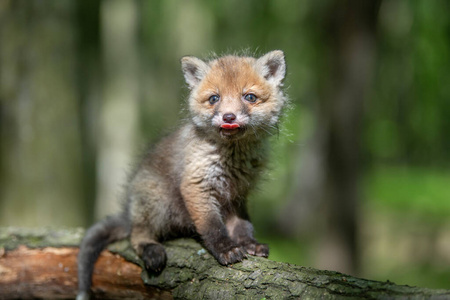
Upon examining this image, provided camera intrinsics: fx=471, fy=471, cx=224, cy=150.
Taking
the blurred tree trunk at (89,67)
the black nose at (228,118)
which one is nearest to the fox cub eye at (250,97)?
the black nose at (228,118)

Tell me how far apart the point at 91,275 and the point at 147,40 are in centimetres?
1882

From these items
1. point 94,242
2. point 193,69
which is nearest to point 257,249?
point 94,242

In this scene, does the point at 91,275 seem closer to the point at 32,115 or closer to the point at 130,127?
the point at 32,115

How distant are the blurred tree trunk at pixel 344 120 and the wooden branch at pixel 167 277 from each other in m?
4.85

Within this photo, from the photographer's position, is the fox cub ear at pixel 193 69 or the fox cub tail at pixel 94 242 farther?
the fox cub ear at pixel 193 69

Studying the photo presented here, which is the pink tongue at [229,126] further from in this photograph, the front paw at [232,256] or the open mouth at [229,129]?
the front paw at [232,256]

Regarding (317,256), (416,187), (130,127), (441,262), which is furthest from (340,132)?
(416,187)

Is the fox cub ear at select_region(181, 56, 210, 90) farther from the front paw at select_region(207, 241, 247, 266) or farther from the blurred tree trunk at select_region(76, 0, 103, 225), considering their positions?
the blurred tree trunk at select_region(76, 0, 103, 225)

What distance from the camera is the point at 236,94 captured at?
196 inches

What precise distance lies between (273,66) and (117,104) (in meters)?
11.5

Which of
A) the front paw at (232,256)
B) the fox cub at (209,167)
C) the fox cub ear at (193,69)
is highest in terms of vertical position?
the fox cub ear at (193,69)

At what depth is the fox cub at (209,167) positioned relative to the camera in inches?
191

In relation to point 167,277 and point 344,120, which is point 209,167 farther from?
point 344,120

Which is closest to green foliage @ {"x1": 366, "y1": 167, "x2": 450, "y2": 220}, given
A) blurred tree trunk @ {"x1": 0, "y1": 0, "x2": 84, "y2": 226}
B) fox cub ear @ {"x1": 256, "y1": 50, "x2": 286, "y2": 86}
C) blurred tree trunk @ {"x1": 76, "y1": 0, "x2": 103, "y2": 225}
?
blurred tree trunk @ {"x1": 76, "y1": 0, "x2": 103, "y2": 225}
